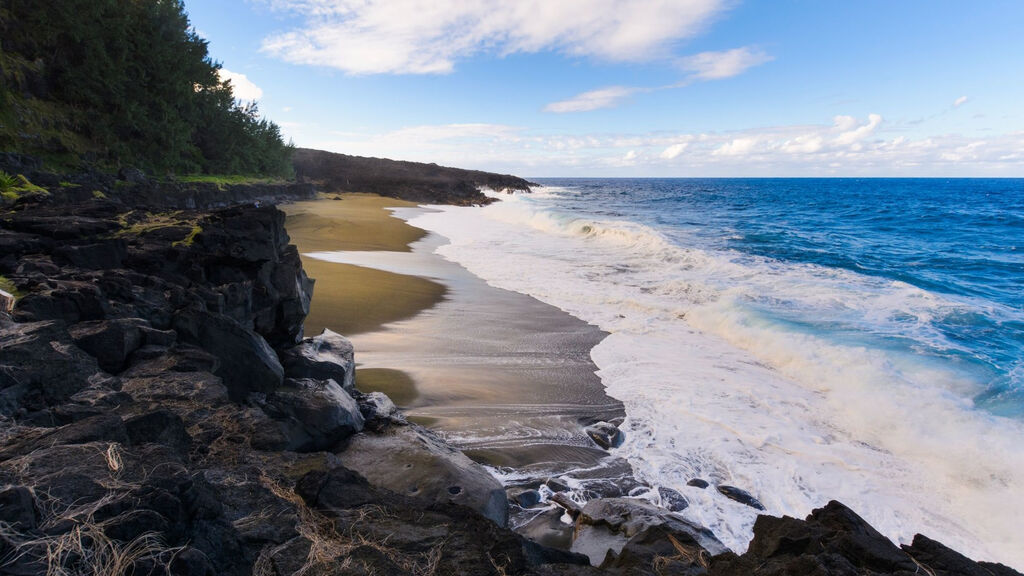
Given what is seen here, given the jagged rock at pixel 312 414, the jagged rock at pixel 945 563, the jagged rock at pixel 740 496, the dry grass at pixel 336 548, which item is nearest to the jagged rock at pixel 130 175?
the jagged rock at pixel 312 414

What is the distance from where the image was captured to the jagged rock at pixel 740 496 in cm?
535

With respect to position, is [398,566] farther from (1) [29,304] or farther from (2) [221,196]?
(2) [221,196]

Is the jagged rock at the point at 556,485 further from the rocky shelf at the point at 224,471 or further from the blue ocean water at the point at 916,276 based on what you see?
the blue ocean water at the point at 916,276

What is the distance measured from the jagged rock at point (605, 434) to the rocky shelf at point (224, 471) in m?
1.46

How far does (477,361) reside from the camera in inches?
350

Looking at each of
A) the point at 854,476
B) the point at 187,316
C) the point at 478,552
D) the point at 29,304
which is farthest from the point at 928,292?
the point at 29,304

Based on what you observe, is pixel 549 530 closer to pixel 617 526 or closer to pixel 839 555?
pixel 617 526

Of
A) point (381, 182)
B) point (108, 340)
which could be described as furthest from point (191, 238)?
point (381, 182)

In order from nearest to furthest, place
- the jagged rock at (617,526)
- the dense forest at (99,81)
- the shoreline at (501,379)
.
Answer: the jagged rock at (617,526)
the shoreline at (501,379)
the dense forest at (99,81)

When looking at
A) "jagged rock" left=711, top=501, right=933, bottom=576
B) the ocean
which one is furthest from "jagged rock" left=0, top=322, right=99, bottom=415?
the ocean

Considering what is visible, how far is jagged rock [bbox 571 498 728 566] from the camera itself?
430 cm

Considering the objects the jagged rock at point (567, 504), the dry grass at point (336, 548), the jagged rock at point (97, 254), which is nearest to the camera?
the dry grass at point (336, 548)

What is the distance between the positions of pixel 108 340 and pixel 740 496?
637 cm

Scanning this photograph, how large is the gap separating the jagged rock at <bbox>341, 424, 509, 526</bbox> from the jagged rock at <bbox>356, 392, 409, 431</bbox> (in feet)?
0.67
